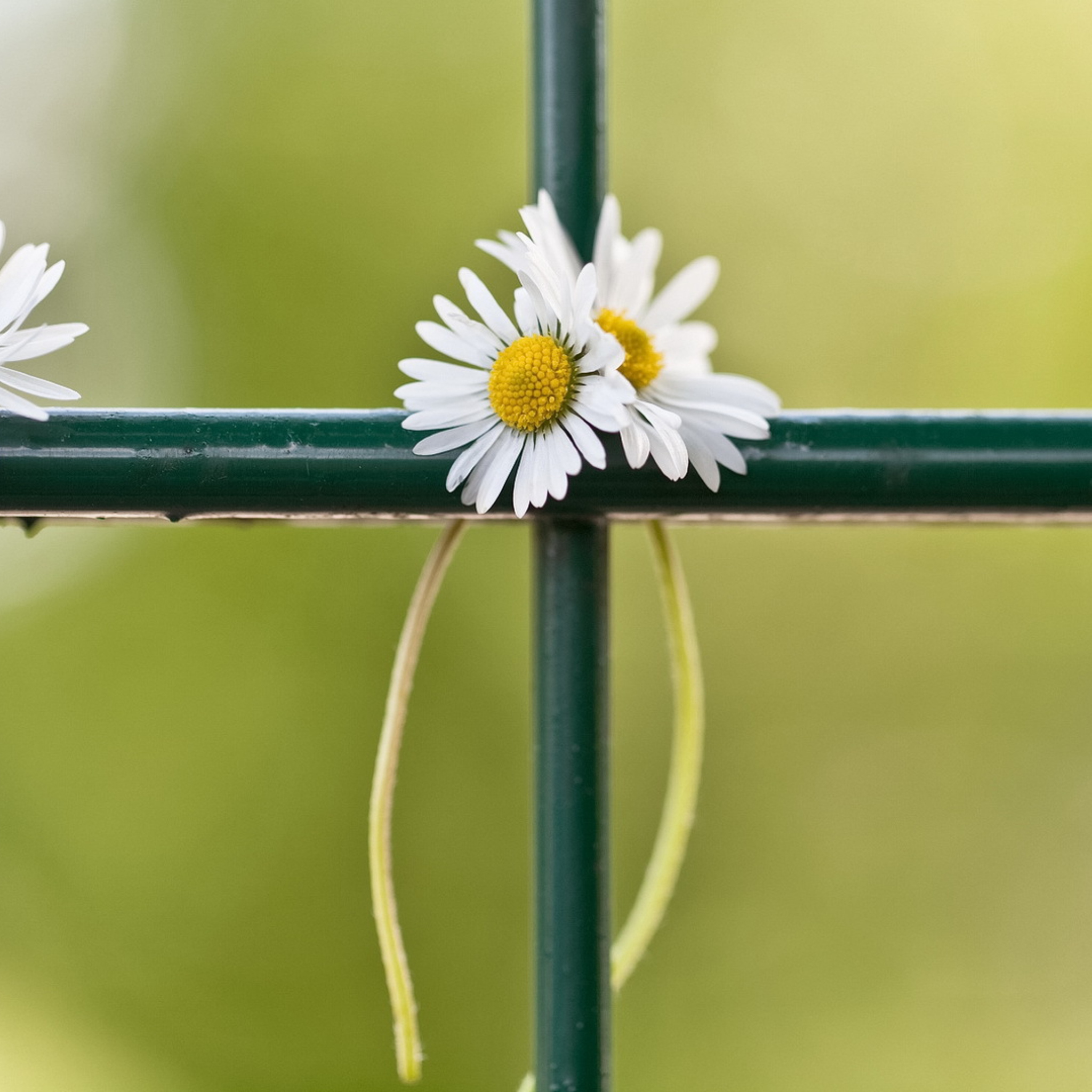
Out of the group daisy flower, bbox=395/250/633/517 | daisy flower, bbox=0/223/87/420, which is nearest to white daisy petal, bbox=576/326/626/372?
daisy flower, bbox=395/250/633/517

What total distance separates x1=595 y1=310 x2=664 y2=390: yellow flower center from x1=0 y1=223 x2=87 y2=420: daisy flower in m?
0.12

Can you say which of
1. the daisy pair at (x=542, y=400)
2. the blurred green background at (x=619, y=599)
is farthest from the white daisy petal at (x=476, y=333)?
the blurred green background at (x=619, y=599)

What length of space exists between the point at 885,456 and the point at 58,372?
1.67 m

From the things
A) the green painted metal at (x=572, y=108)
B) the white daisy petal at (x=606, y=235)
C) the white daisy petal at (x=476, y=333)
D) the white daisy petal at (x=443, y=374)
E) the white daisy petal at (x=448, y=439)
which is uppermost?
the green painted metal at (x=572, y=108)

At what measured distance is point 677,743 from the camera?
241 mm

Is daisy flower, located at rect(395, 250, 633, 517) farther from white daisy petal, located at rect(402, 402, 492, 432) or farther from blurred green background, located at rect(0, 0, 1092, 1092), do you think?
blurred green background, located at rect(0, 0, 1092, 1092)

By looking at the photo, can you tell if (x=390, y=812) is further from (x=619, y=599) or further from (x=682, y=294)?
(x=619, y=599)

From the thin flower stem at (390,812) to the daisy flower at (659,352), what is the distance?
57 mm

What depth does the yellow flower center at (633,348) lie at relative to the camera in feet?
0.78

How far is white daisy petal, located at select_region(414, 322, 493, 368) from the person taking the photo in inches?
8.3

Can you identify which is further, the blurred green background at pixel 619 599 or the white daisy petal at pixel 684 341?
the blurred green background at pixel 619 599

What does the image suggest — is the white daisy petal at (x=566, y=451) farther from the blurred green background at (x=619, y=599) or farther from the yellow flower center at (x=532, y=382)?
the blurred green background at (x=619, y=599)

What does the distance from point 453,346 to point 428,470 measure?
0.03 metres

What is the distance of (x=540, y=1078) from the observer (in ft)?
0.71
